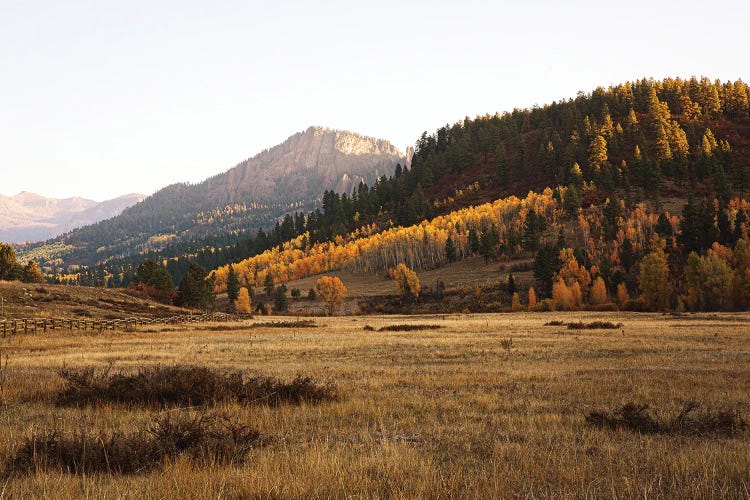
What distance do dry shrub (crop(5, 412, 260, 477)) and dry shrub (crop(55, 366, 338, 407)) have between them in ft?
12.9

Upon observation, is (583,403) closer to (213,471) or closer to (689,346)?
(213,471)

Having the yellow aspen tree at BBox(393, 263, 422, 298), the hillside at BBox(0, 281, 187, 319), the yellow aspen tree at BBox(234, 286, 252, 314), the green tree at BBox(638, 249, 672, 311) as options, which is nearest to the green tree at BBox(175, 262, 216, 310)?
the hillside at BBox(0, 281, 187, 319)

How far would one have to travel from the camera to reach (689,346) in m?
25.2

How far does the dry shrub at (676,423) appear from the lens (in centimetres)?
860

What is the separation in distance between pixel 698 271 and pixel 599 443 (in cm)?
9235

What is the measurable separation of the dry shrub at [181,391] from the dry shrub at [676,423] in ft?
20.3

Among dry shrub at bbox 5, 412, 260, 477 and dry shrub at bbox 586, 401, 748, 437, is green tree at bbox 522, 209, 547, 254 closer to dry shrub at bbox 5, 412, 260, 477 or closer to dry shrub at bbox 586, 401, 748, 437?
dry shrub at bbox 586, 401, 748, 437

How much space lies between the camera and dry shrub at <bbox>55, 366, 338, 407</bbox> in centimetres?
1149

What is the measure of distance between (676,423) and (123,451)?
9233mm

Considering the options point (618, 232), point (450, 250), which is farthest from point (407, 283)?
point (618, 232)

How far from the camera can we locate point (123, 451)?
6703 millimetres

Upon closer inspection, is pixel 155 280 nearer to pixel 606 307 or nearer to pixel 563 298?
pixel 563 298

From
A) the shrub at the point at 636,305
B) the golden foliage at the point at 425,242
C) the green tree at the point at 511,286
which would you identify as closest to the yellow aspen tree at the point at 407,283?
the green tree at the point at 511,286

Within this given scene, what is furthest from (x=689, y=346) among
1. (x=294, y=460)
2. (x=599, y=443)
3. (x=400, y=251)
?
(x=400, y=251)
